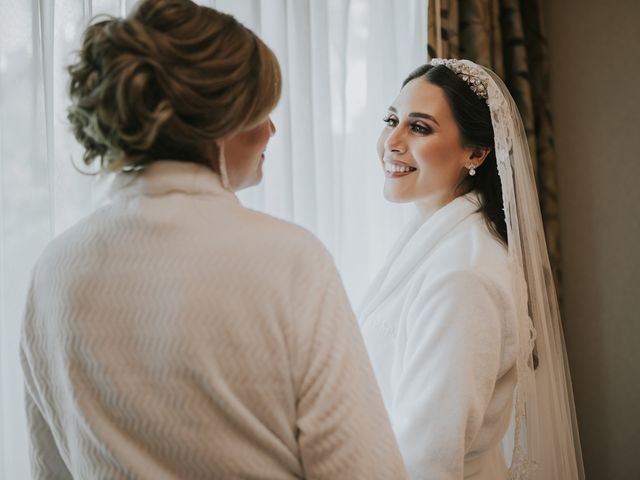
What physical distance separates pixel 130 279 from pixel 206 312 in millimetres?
111

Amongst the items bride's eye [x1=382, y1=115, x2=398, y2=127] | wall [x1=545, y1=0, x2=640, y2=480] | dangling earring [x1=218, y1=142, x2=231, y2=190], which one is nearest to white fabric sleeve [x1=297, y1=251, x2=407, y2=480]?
dangling earring [x1=218, y1=142, x2=231, y2=190]

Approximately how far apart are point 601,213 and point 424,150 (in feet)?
4.23

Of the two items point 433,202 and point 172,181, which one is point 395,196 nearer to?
point 433,202

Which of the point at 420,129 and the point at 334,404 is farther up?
the point at 420,129

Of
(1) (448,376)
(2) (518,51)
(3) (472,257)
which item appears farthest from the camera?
(2) (518,51)

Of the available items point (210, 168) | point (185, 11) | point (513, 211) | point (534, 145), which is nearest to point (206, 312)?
point (210, 168)

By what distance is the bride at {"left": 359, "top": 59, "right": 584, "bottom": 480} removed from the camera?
1.29m

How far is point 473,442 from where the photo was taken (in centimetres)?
138

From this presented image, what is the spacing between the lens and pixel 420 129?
1647 mm

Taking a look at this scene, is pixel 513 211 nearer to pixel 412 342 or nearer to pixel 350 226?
pixel 412 342

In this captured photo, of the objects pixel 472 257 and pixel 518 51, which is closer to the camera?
pixel 472 257

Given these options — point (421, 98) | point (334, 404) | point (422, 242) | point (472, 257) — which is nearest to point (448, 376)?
point (472, 257)

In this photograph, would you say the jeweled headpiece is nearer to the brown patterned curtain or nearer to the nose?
the nose

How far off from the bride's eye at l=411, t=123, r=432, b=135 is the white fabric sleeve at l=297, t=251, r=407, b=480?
0.89m
